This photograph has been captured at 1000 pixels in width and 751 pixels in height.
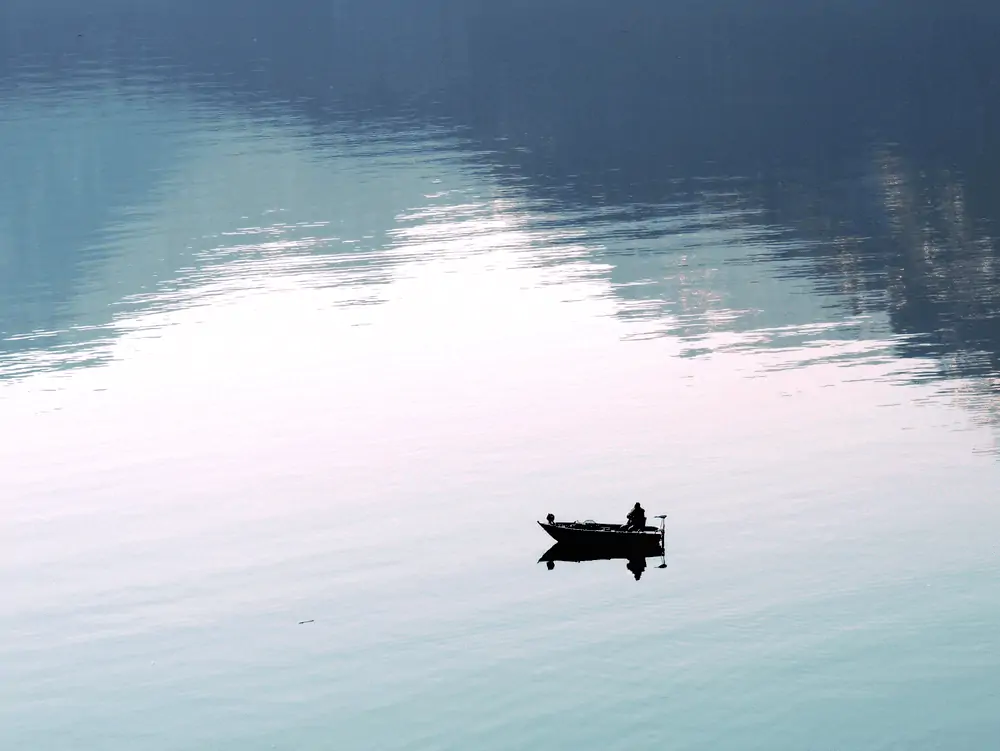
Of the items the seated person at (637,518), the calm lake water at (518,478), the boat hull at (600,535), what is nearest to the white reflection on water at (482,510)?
the calm lake water at (518,478)

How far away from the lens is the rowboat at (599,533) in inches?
2572

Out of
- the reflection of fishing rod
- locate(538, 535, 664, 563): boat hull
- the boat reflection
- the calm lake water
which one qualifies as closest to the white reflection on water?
the calm lake water

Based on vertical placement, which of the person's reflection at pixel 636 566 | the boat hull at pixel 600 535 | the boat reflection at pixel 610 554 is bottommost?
the person's reflection at pixel 636 566

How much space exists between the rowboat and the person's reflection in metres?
0.70

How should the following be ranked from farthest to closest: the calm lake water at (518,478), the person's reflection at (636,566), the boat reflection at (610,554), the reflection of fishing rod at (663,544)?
the boat reflection at (610,554)
the reflection of fishing rod at (663,544)
the person's reflection at (636,566)
the calm lake water at (518,478)

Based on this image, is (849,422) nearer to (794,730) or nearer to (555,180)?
(794,730)

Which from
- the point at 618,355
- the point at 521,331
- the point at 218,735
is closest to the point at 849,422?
the point at 618,355

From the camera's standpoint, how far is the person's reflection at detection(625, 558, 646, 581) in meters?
65.0

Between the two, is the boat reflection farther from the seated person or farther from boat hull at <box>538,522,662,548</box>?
the seated person

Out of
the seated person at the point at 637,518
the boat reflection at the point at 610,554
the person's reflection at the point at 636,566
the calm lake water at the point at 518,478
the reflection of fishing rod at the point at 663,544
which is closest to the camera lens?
the calm lake water at the point at 518,478

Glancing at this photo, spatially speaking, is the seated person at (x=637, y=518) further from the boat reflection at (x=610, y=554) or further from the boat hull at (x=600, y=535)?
the boat reflection at (x=610, y=554)

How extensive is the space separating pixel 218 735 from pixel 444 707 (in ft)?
22.6

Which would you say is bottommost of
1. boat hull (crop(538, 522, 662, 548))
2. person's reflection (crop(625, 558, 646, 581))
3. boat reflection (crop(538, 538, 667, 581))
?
person's reflection (crop(625, 558, 646, 581))

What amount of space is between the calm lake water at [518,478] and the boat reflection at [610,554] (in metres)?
0.35
